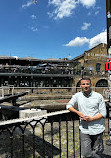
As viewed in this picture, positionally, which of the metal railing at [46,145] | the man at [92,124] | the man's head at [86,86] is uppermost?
the man's head at [86,86]

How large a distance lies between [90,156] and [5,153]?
2.51 metres

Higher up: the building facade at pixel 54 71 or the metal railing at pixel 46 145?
the building facade at pixel 54 71

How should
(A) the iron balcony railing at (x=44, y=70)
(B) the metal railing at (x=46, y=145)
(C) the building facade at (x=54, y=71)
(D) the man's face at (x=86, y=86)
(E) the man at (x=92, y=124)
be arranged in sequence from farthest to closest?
1. (C) the building facade at (x=54, y=71)
2. (A) the iron balcony railing at (x=44, y=70)
3. (B) the metal railing at (x=46, y=145)
4. (D) the man's face at (x=86, y=86)
5. (E) the man at (x=92, y=124)

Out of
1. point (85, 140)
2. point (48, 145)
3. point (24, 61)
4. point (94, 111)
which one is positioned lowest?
point (48, 145)

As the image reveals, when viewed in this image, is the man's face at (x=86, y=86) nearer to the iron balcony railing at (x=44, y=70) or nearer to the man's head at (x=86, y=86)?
the man's head at (x=86, y=86)

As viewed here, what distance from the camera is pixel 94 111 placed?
244 cm

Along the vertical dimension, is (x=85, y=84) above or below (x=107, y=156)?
above

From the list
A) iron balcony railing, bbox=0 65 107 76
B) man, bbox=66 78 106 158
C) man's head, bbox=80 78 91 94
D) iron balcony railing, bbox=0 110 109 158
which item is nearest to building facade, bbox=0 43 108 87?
iron balcony railing, bbox=0 65 107 76

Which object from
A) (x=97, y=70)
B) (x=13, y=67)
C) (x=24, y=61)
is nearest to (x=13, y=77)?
(x=13, y=67)

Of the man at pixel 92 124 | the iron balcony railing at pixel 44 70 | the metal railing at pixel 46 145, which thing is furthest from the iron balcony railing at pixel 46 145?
the iron balcony railing at pixel 44 70

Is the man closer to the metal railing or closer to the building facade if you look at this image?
the metal railing

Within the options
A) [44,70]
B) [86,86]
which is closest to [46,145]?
[86,86]

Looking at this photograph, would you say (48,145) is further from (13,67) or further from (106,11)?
(13,67)

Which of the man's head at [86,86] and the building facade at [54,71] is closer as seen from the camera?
the man's head at [86,86]
